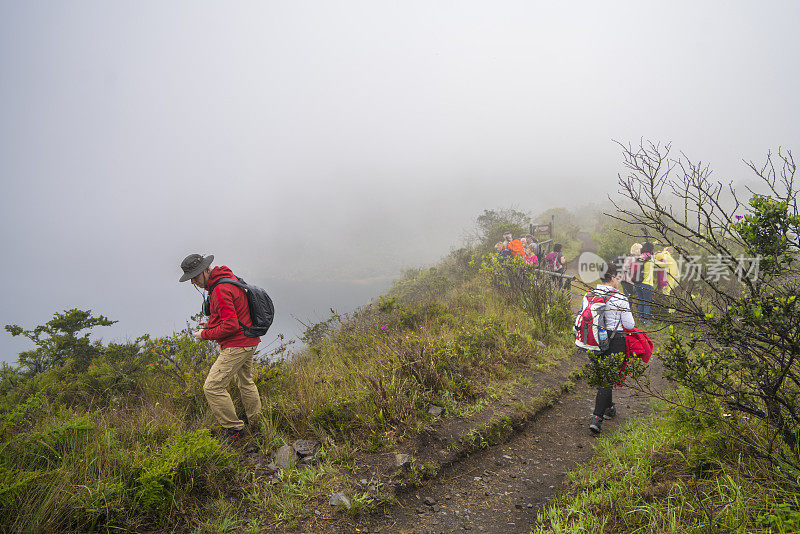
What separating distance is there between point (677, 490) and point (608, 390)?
178 centimetres

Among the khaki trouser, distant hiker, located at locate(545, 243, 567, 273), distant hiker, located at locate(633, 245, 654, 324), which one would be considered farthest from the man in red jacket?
distant hiker, located at locate(545, 243, 567, 273)

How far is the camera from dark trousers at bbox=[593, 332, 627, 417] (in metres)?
4.31

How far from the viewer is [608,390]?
4504 mm

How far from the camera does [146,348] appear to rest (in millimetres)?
6078

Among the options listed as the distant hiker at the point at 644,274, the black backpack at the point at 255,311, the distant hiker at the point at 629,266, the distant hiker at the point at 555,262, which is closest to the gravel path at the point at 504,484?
the black backpack at the point at 255,311

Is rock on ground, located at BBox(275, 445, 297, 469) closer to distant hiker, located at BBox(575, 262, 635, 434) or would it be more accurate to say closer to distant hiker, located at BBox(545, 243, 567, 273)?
distant hiker, located at BBox(575, 262, 635, 434)

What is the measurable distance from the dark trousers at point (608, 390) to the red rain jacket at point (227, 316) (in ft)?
13.8

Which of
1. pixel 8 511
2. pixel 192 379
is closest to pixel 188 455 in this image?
pixel 8 511

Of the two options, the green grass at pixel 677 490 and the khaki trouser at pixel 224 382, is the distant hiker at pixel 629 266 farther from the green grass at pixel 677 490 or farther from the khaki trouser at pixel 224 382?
the khaki trouser at pixel 224 382

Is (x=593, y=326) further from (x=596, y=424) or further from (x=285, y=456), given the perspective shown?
(x=285, y=456)

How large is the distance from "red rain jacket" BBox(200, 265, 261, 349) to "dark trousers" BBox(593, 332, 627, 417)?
13.8 feet

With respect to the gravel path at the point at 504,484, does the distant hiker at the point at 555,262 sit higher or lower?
higher

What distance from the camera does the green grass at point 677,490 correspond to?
227 cm

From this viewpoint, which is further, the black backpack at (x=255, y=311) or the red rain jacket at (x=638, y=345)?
the red rain jacket at (x=638, y=345)
